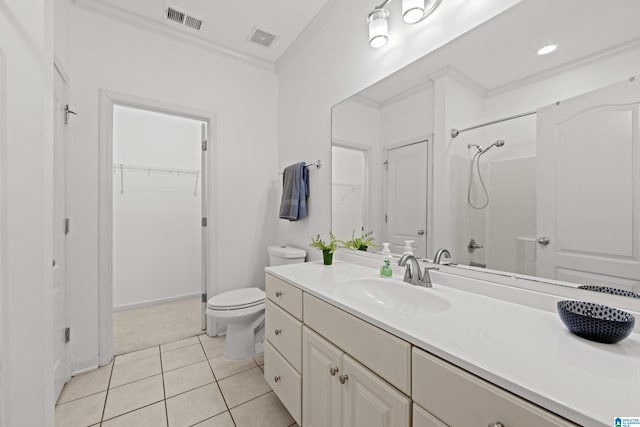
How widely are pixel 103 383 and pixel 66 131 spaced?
1.66 meters

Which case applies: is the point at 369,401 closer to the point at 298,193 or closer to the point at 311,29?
the point at 298,193

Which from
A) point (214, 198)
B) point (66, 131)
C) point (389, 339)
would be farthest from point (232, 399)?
point (66, 131)

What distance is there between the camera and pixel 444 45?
1212 millimetres

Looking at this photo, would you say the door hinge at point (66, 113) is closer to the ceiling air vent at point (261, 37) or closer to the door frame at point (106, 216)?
the door frame at point (106, 216)

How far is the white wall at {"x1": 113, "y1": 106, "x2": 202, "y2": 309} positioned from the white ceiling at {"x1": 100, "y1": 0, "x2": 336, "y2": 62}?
1.10 metres

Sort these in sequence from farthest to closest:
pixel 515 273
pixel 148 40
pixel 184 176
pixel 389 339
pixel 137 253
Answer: pixel 184 176 → pixel 137 253 → pixel 148 40 → pixel 515 273 → pixel 389 339

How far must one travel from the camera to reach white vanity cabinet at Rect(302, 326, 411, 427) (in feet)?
2.51

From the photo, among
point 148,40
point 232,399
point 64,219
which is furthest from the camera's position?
A: point 148,40

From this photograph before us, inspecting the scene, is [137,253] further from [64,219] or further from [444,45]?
[444,45]

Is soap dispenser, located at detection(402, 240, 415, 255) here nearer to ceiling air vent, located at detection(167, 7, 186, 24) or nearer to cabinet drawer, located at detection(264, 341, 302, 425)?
cabinet drawer, located at detection(264, 341, 302, 425)

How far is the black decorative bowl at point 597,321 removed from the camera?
2.10ft

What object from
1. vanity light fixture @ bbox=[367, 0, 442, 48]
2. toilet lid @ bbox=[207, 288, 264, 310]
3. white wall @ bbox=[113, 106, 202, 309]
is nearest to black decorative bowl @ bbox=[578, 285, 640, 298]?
vanity light fixture @ bbox=[367, 0, 442, 48]

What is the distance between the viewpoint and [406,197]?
1.42 m

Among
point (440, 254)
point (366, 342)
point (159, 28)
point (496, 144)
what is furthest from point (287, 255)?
point (159, 28)
